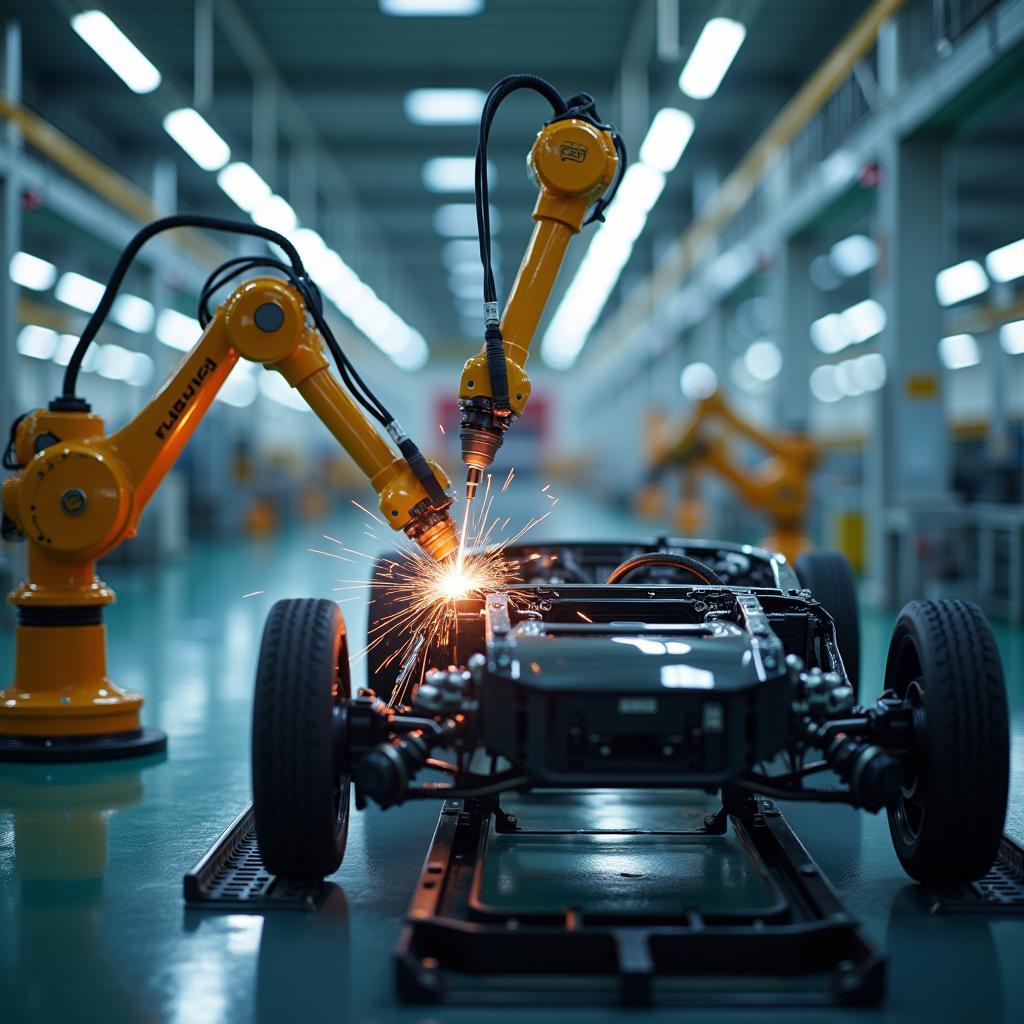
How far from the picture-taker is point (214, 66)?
15.6 meters

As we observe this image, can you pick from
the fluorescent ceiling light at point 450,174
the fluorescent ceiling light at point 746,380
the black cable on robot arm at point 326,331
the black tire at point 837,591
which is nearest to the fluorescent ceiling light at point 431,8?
the fluorescent ceiling light at point 450,174

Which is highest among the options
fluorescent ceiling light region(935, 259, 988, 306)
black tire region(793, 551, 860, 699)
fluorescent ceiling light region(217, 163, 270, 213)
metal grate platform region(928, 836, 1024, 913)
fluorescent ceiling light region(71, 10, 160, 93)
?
fluorescent ceiling light region(935, 259, 988, 306)

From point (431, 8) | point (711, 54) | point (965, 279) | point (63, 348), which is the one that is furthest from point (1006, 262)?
point (63, 348)

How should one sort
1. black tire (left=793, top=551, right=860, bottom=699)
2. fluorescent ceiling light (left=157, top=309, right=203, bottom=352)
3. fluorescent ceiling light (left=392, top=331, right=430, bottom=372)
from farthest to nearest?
fluorescent ceiling light (left=392, top=331, right=430, bottom=372), fluorescent ceiling light (left=157, top=309, right=203, bottom=352), black tire (left=793, top=551, right=860, bottom=699)

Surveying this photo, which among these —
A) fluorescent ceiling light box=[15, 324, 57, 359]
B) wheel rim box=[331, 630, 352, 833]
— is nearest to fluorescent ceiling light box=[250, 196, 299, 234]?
fluorescent ceiling light box=[15, 324, 57, 359]

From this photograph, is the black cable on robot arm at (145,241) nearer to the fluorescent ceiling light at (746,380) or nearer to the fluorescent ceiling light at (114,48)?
the fluorescent ceiling light at (114,48)

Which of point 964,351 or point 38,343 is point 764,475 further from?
point 38,343

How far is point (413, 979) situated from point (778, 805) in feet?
7.90

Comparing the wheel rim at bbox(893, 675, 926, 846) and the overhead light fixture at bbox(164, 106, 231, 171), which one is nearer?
the wheel rim at bbox(893, 675, 926, 846)

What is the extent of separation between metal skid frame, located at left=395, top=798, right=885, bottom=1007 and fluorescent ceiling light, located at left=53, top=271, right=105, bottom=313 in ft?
71.4

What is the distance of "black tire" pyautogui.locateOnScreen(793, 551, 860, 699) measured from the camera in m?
5.91

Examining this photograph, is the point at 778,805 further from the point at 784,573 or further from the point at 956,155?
the point at 956,155

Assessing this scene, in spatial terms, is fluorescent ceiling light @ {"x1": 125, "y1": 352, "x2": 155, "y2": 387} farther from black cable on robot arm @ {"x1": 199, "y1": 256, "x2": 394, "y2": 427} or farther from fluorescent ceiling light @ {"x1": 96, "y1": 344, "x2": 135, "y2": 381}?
black cable on robot arm @ {"x1": 199, "y1": 256, "x2": 394, "y2": 427}

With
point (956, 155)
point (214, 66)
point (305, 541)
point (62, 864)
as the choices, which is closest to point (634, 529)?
point (305, 541)
